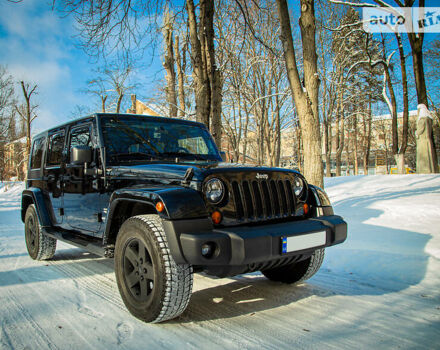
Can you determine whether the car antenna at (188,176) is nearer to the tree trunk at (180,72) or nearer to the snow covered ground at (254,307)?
the snow covered ground at (254,307)

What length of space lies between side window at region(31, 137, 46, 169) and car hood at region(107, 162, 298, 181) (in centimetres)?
246

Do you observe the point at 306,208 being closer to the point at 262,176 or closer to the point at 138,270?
the point at 262,176

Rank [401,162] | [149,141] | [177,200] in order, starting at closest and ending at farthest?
[177,200] → [149,141] → [401,162]

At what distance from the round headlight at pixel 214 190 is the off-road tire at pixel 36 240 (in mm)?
3223

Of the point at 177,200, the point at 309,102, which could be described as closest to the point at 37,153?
the point at 177,200

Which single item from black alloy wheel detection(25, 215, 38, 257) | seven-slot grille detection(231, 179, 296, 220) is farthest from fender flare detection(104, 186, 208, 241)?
black alloy wheel detection(25, 215, 38, 257)

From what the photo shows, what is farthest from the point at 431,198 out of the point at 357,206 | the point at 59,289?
the point at 59,289

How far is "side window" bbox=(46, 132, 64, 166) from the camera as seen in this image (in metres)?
4.68

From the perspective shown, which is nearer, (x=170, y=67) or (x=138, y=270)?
(x=138, y=270)

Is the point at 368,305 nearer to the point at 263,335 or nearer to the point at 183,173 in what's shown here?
the point at 263,335

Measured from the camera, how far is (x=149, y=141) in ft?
13.0

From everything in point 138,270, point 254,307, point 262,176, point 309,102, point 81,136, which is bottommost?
point 254,307

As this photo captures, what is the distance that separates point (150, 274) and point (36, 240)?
3.09 meters

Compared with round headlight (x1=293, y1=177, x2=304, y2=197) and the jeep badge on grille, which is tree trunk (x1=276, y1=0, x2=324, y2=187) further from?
the jeep badge on grille
